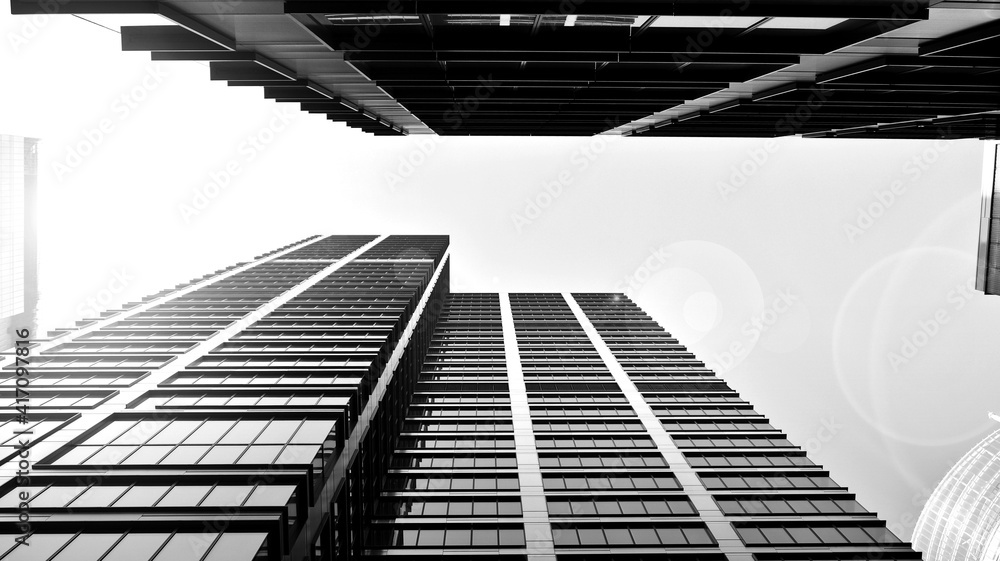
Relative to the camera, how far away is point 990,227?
2439 cm

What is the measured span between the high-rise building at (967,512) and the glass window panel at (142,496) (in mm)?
85634

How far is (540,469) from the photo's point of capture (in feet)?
125

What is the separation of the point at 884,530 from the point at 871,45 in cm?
2837

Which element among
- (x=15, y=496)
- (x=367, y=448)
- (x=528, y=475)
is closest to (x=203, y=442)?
(x=15, y=496)

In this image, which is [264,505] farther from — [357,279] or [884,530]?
[357,279]

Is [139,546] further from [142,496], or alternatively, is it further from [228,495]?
[142,496]

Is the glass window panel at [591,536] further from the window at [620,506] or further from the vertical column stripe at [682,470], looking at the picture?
the vertical column stripe at [682,470]

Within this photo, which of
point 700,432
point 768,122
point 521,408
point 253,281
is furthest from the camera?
point 253,281

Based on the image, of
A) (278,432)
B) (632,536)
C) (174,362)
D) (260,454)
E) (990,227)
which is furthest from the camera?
(174,362)

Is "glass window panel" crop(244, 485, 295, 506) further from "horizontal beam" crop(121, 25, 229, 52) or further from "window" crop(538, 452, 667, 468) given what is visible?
"window" crop(538, 452, 667, 468)

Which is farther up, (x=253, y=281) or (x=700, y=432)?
(x=253, y=281)

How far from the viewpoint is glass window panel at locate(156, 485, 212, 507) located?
1564cm

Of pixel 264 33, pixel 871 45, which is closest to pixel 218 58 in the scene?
pixel 264 33

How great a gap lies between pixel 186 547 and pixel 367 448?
17416 millimetres
